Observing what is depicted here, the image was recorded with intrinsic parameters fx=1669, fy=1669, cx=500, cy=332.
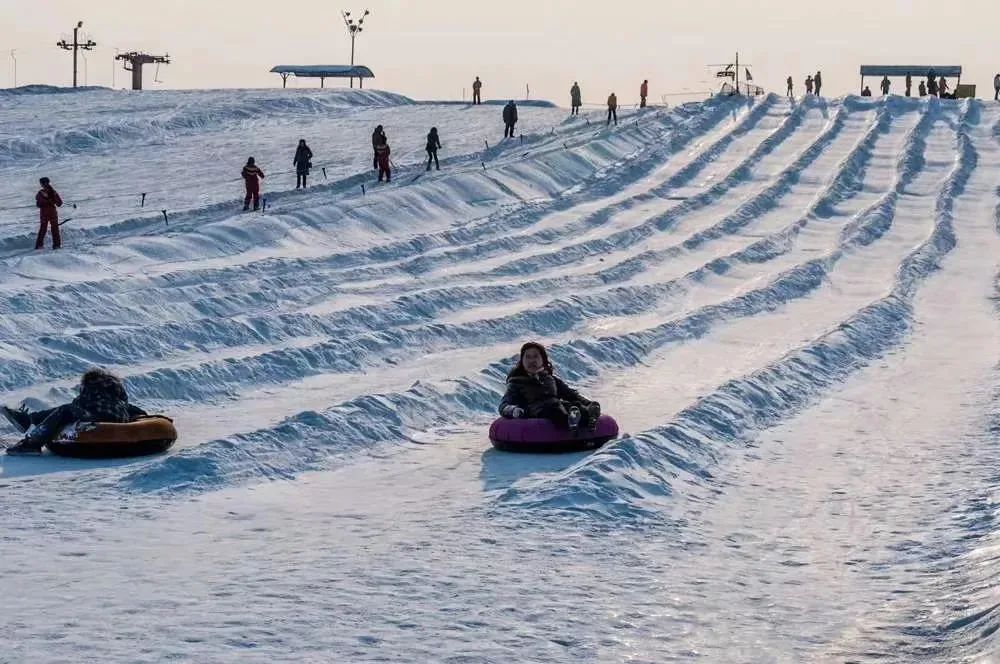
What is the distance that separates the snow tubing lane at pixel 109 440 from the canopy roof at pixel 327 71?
63.0 meters

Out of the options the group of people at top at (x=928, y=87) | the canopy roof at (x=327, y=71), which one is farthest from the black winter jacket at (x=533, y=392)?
the canopy roof at (x=327, y=71)

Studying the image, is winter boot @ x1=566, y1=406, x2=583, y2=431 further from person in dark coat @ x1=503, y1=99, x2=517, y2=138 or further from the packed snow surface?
person in dark coat @ x1=503, y1=99, x2=517, y2=138

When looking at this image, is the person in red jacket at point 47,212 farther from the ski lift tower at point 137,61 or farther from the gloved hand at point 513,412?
the ski lift tower at point 137,61

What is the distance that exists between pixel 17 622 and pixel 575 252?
2185cm

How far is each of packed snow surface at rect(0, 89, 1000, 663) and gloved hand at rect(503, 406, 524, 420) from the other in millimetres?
414

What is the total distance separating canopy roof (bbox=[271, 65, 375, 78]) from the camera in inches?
3004

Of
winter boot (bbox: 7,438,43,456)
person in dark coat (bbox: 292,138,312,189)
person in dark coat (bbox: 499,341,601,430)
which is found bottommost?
winter boot (bbox: 7,438,43,456)

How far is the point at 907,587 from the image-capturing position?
1018 cm

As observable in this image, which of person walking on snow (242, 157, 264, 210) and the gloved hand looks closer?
the gloved hand

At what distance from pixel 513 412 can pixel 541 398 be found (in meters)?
0.32

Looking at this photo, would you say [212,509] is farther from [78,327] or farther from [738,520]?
[78,327]

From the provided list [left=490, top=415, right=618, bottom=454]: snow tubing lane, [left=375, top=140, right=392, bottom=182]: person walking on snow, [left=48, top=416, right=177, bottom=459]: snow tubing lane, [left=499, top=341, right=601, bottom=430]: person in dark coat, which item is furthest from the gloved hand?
[left=375, top=140, right=392, bottom=182]: person walking on snow

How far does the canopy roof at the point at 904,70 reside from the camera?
230ft

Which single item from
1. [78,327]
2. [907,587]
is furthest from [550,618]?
[78,327]
